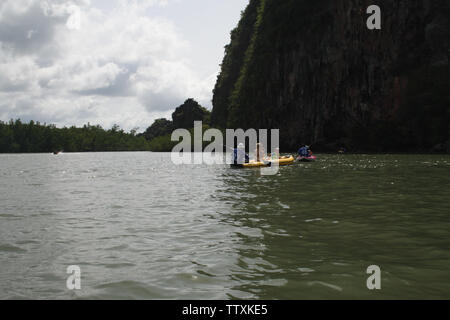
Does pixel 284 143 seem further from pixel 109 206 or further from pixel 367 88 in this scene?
pixel 109 206

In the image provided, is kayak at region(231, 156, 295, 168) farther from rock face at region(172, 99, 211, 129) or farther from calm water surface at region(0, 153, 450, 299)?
rock face at region(172, 99, 211, 129)

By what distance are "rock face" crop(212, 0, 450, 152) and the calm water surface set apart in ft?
110

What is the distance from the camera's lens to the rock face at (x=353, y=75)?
4081 centimetres

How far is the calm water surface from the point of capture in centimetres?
447

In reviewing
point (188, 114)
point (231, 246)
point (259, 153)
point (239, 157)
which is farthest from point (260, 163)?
point (188, 114)

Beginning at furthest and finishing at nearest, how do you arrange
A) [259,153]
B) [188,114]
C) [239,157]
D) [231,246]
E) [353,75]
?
[188,114]
[353,75]
[259,153]
[239,157]
[231,246]

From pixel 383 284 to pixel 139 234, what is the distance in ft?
14.6

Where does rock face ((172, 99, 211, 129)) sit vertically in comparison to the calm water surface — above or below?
above

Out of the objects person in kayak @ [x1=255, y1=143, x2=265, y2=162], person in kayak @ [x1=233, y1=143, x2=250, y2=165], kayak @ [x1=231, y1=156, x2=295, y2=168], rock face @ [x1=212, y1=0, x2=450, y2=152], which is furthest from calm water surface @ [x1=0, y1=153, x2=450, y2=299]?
rock face @ [x1=212, y1=0, x2=450, y2=152]

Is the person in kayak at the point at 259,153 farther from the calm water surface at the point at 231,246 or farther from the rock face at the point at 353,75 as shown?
the rock face at the point at 353,75

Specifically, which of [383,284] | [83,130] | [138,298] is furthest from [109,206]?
[83,130]

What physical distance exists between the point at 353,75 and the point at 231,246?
4507cm

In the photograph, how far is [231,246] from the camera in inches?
247

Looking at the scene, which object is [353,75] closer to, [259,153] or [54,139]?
[259,153]
